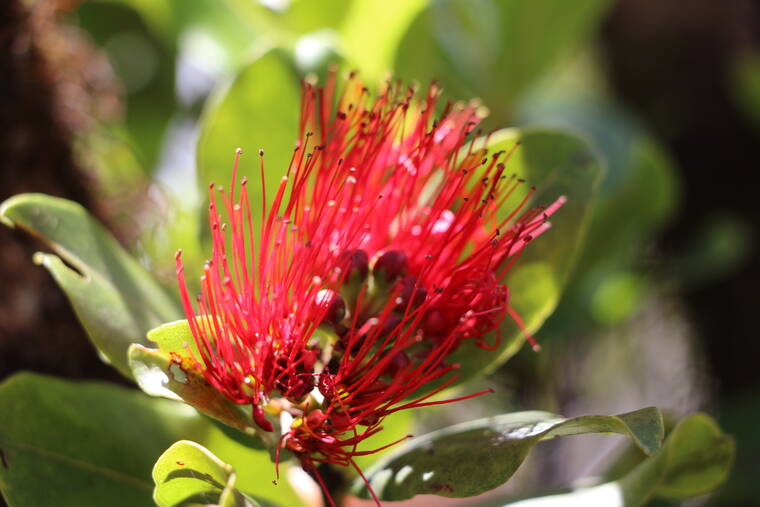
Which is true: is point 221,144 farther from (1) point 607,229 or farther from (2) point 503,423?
(1) point 607,229

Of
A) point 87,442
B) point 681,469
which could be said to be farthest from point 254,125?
point 681,469

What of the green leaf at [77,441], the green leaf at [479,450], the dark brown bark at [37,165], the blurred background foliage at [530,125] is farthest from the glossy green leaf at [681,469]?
the dark brown bark at [37,165]

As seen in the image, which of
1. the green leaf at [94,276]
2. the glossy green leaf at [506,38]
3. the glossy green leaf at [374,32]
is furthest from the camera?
the glossy green leaf at [506,38]

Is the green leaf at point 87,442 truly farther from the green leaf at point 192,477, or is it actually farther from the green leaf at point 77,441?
the green leaf at point 192,477

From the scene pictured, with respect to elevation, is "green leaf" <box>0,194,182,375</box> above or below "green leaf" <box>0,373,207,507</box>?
above

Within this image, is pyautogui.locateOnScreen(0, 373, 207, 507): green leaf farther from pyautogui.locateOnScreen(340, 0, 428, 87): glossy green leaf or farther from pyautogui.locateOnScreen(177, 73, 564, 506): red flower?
pyautogui.locateOnScreen(340, 0, 428, 87): glossy green leaf

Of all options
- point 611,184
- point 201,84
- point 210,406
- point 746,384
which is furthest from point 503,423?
point 746,384

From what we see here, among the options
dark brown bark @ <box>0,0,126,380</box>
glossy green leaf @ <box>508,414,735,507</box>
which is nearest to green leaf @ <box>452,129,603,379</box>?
glossy green leaf @ <box>508,414,735,507</box>
